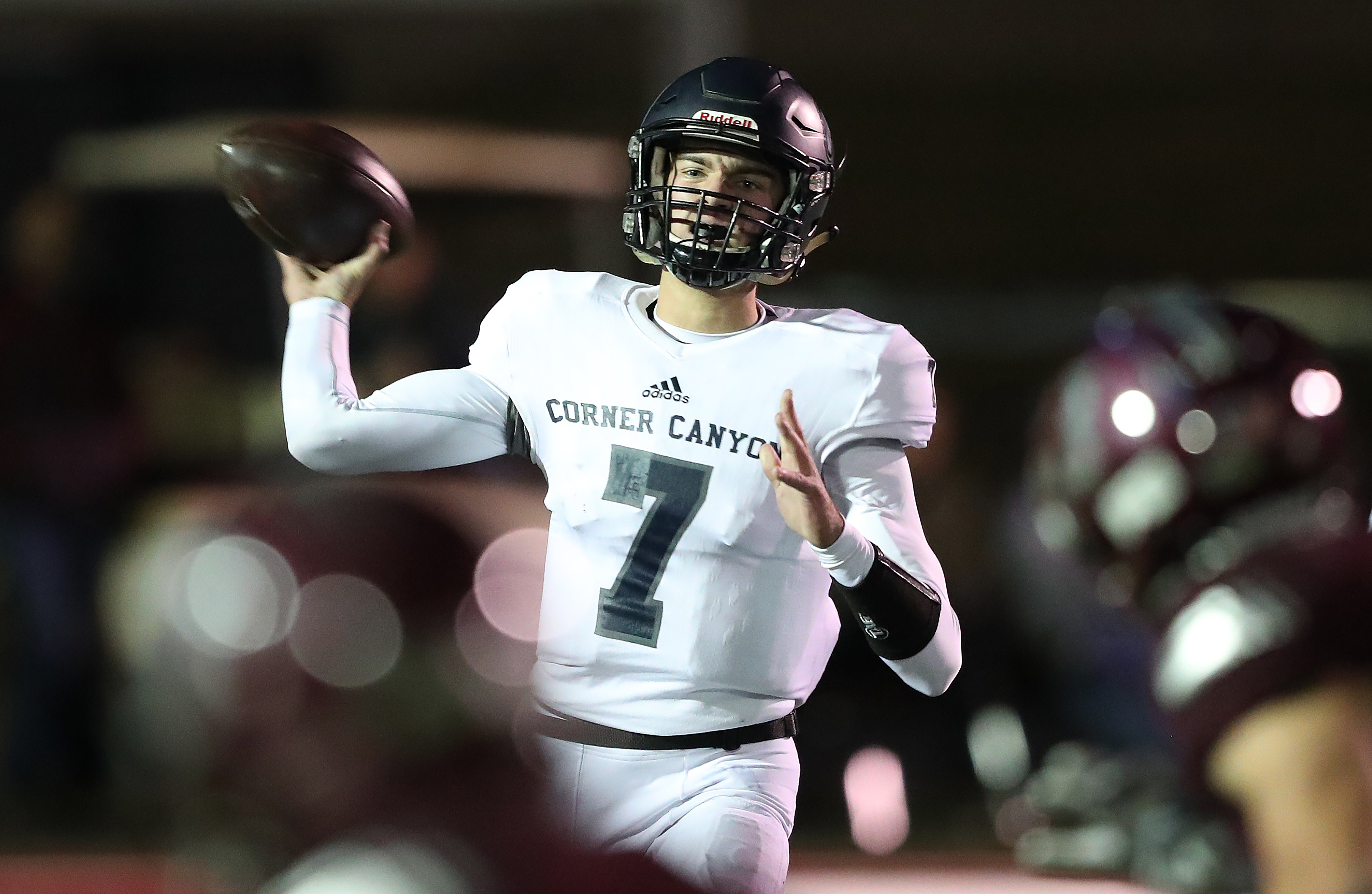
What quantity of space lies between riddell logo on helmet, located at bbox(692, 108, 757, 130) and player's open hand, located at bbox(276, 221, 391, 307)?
57 cm

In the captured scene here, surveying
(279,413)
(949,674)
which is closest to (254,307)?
(279,413)

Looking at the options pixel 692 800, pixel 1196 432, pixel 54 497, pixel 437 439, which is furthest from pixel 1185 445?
pixel 54 497

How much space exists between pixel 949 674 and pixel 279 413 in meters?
3.91

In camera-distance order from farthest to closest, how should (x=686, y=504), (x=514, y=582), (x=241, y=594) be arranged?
(x=686, y=504) → (x=241, y=594) → (x=514, y=582)

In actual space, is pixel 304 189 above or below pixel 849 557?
above

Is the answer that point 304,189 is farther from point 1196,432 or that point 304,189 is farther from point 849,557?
point 1196,432

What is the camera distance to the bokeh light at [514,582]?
4.60 feet

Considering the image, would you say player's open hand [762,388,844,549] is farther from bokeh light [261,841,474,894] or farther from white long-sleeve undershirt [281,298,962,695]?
bokeh light [261,841,474,894]

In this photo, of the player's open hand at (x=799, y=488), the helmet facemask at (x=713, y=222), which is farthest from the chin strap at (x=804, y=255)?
the player's open hand at (x=799, y=488)

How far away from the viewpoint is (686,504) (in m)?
2.70

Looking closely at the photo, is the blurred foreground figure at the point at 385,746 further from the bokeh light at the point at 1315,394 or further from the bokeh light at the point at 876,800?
the bokeh light at the point at 876,800

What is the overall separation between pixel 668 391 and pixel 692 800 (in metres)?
0.63

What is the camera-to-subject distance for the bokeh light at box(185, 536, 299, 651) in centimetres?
160

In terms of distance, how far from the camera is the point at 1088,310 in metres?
9.52
